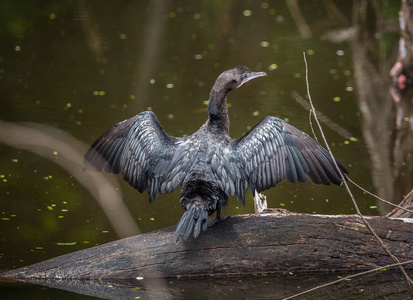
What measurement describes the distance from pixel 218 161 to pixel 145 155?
67cm

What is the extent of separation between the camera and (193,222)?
5.04 meters

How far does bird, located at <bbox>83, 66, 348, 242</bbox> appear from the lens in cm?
532

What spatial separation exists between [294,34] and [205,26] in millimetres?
1824

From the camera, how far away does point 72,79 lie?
10.8 metres

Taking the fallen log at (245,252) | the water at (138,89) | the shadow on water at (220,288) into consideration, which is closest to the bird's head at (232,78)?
the water at (138,89)

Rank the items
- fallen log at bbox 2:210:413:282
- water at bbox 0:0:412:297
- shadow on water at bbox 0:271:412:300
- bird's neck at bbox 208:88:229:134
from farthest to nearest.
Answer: water at bbox 0:0:412:297 → bird's neck at bbox 208:88:229:134 → fallen log at bbox 2:210:413:282 → shadow on water at bbox 0:271:412:300

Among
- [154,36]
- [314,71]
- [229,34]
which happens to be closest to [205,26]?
[229,34]

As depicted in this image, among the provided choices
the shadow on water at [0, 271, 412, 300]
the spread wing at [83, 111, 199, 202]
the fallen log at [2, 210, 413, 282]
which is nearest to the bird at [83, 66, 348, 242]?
the spread wing at [83, 111, 199, 202]

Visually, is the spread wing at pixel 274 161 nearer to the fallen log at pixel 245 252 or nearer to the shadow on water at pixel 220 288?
the fallen log at pixel 245 252

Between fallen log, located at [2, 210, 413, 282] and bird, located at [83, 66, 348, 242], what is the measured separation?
19 centimetres

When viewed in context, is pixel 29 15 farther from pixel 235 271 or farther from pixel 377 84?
pixel 235 271

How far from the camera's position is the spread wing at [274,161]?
5473mm

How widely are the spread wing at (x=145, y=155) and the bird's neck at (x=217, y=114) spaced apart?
0.87 ft

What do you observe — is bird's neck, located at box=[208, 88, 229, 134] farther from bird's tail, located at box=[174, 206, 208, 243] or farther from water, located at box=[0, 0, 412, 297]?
bird's tail, located at box=[174, 206, 208, 243]
